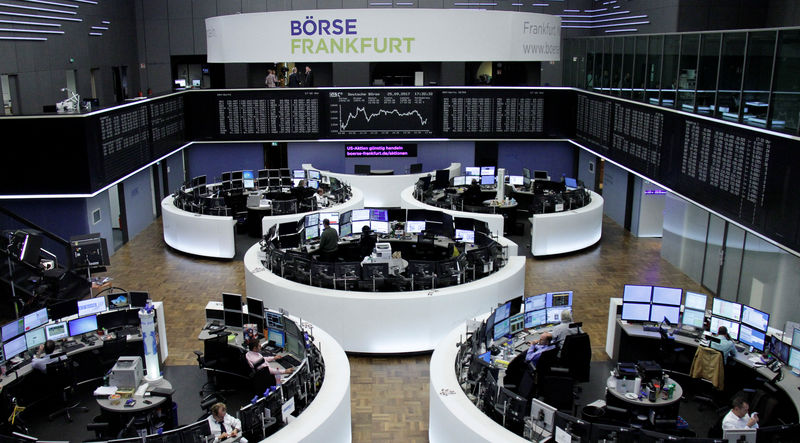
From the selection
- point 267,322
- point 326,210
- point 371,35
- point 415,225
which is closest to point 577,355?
point 267,322

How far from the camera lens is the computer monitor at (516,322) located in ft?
31.5

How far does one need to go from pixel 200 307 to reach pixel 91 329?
8.90 feet

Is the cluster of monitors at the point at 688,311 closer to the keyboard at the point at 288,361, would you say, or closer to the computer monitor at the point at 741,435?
the computer monitor at the point at 741,435

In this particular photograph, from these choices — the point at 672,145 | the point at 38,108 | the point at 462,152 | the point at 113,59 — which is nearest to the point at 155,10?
the point at 113,59

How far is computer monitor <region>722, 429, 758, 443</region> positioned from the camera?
22.3ft

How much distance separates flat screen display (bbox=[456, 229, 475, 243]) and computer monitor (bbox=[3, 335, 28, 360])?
25.8ft

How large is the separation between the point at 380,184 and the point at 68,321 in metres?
11.0

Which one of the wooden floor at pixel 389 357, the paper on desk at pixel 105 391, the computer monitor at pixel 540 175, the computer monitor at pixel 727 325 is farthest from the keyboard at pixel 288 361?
the computer monitor at pixel 540 175

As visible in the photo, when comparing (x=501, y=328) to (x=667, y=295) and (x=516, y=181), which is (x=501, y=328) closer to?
(x=667, y=295)

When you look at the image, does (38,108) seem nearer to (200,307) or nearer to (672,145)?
(200,307)

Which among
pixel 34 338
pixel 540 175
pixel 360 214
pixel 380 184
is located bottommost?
pixel 34 338

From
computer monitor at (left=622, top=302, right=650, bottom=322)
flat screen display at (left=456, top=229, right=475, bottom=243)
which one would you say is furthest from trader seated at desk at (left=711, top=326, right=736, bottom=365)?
flat screen display at (left=456, top=229, right=475, bottom=243)

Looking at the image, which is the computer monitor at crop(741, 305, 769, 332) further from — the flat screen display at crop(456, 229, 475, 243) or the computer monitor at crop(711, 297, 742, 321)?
the flat screen display at crop(456, 229, 475, 243)

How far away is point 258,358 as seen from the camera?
350 inches
